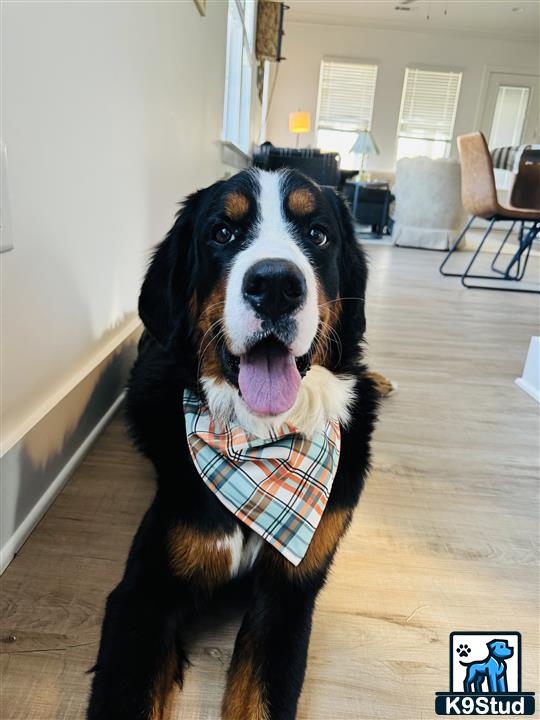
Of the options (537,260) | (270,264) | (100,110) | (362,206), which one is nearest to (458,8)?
A: (362,206)

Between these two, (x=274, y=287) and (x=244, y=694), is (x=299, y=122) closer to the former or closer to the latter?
(x=274, y=287)

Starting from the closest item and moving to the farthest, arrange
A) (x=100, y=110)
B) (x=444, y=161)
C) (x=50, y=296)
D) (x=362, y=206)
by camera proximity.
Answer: (x=50, y=296), (x=100, y=110), (x=444, y=161), (x=362, y=206)

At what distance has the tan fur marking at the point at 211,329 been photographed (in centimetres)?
102

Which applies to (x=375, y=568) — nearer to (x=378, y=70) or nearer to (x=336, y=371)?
(x=336, y=371)

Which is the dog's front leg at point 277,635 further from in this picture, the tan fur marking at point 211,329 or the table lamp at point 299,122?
the table lamp at point 299,122

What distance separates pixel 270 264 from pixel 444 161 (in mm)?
7065

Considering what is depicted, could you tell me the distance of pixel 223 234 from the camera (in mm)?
1074

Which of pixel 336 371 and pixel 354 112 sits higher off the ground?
pixel 354 112

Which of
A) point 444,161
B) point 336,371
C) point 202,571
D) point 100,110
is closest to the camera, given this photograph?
point 202,571

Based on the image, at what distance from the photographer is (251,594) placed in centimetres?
102

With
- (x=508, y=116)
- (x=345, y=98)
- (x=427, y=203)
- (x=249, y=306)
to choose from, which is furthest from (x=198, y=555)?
(x=508, y=116)

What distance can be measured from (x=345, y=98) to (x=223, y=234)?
12.0 meters

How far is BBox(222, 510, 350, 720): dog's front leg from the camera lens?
2.74ft

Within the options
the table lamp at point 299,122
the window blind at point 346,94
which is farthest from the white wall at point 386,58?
the table lamp at point 299,122
